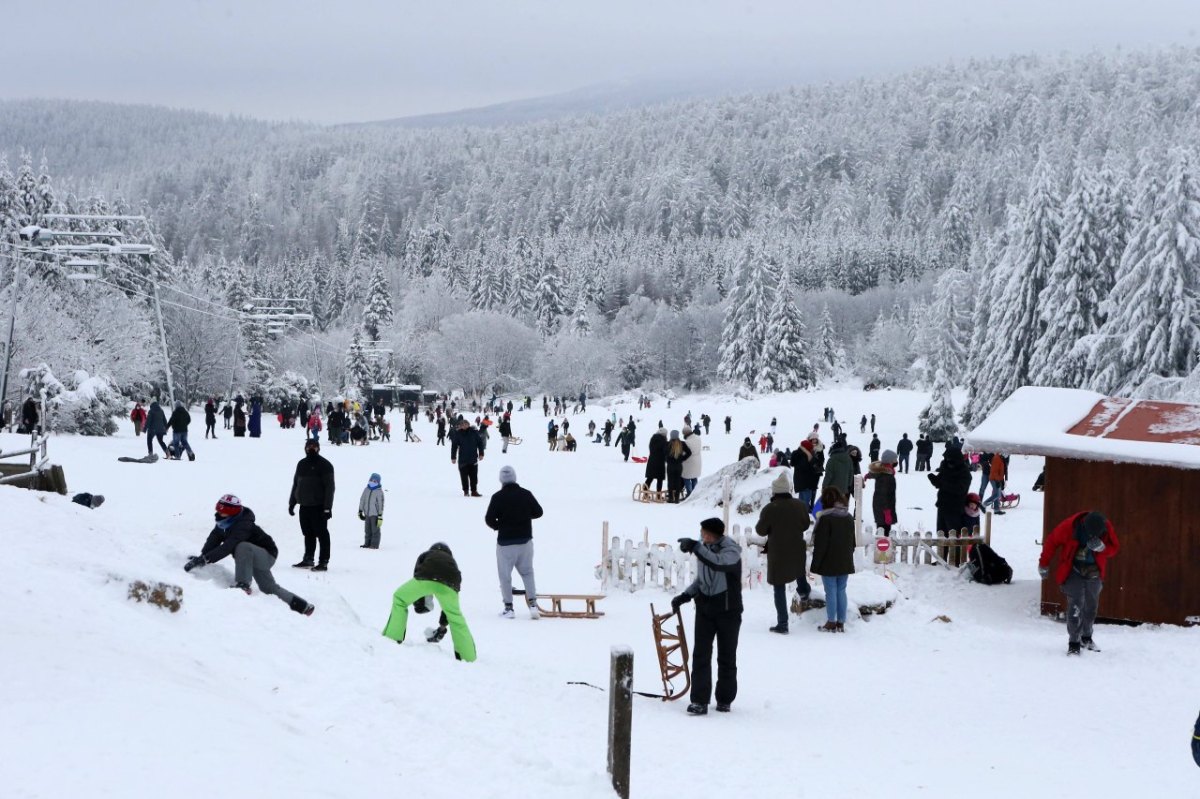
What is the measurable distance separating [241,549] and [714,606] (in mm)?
3833

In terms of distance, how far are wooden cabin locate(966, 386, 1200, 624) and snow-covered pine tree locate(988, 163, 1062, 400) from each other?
3120 centimetres

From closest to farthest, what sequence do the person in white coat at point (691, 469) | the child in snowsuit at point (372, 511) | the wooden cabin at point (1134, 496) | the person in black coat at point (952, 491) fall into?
the wooden cabin at point (1134, 496)
the person in black coat at point (952, 491)
the child in snowsuit at point (372, 511)
the person in white coat at point (691, 469)

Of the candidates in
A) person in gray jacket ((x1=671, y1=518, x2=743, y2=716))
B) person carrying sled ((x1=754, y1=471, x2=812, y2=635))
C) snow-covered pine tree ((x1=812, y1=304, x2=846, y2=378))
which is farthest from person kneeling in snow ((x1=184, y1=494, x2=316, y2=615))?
snow-covered pine tree ((x1=812, y1=304, x2=846, y2=378))

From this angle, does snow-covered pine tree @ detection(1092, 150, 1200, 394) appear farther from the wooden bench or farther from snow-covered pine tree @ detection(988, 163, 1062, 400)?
the wooden bench

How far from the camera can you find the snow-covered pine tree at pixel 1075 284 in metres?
39.6

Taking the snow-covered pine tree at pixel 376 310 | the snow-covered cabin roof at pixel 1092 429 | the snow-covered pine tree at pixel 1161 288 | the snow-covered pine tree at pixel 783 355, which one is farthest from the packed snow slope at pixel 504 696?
the snow-covered pine tree at pixel 376 310

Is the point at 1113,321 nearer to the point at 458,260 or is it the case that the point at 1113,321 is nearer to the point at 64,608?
the point at 64,608

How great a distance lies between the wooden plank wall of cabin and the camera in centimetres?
1123

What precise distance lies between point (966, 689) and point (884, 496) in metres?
6.71

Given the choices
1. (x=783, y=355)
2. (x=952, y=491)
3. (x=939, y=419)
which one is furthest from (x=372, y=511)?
(x=783, y=355)

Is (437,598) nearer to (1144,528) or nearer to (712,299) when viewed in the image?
(1144,528)

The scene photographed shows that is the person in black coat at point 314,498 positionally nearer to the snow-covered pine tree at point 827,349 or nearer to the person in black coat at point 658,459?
the person in black coat at point 658,459

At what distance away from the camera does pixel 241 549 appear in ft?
29.4

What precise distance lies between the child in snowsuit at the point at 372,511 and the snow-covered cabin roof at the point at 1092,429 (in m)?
7.72
